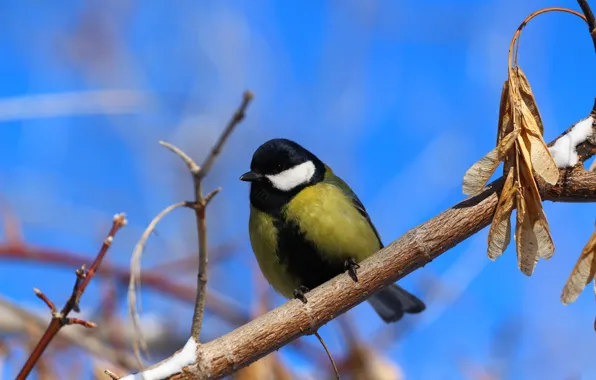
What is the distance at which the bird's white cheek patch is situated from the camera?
3156 mm

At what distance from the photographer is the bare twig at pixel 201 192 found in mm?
1574

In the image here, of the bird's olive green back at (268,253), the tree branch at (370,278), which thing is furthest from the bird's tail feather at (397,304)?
the tree branch at (370,278)

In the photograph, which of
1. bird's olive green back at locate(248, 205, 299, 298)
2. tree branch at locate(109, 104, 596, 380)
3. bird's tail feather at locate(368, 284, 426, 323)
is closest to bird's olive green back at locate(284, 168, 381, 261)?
bird's olive green back at locate(248, 205, 299, 298)

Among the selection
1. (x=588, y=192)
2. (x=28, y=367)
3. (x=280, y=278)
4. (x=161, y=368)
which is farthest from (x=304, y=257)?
(x=28, y=367)

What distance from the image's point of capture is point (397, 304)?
12.0 feet

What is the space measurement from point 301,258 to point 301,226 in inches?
5.4

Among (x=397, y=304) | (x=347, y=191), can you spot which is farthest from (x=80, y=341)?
(x=397, y=304)

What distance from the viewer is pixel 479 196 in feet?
6.17

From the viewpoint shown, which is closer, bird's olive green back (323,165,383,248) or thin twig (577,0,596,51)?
thin twig (577,0,596,51)

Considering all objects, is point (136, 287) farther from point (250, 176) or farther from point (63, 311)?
point (250, 176)

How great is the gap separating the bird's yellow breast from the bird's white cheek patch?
0.32 ft

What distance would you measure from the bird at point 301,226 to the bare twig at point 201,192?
1.02 meters

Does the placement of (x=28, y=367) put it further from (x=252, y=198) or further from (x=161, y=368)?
(x=252, y=198)

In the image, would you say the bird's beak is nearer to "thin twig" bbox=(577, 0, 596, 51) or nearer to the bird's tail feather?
the bird's tail feather
